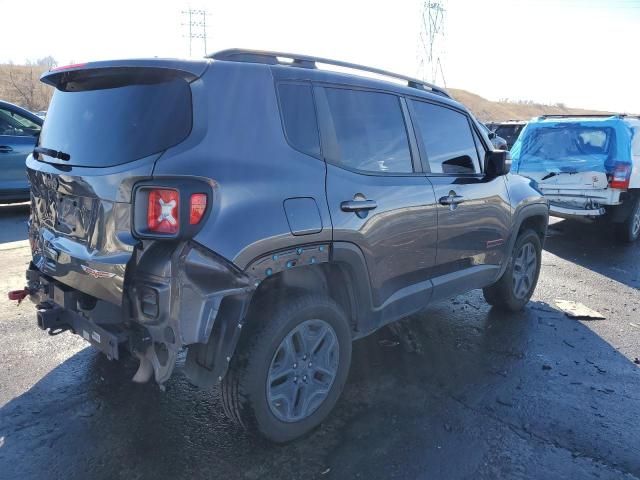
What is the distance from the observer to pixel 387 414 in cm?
312

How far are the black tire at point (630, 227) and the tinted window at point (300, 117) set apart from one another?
748cm

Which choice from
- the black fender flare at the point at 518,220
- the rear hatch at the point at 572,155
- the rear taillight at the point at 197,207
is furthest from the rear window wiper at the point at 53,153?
the rear hatch at the point at 572,155

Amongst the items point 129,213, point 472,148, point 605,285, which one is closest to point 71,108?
point 129,213

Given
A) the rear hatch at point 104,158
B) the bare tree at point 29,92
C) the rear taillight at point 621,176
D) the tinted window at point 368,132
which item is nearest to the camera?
the rear hatch at point 104,158

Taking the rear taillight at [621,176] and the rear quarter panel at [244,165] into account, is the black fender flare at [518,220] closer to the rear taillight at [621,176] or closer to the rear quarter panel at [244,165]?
the rear quarter panel at [244,165]

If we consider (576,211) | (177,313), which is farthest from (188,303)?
(576,211)

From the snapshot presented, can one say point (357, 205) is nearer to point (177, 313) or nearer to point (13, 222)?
point (177, 313)

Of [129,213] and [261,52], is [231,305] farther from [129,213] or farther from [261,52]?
[261,52]

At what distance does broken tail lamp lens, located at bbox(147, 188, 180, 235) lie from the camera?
7.22 feet

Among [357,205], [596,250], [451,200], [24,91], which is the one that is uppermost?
[357,205]

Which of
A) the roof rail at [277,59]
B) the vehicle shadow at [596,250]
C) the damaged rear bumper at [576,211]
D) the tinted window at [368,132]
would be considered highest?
the roof rail at [277,59]

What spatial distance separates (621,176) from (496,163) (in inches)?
188

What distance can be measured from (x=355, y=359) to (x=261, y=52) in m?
2.35

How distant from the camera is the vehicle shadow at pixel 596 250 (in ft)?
22.7
